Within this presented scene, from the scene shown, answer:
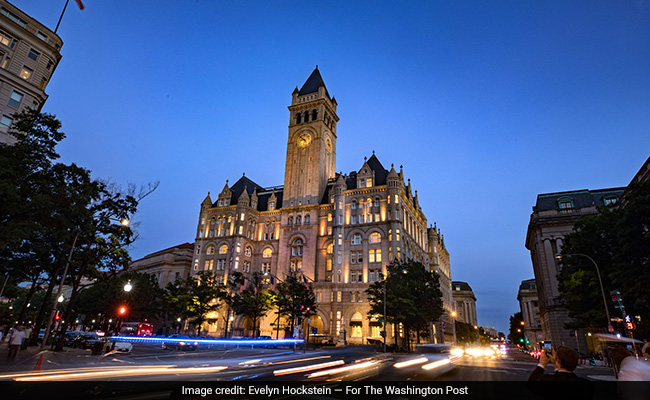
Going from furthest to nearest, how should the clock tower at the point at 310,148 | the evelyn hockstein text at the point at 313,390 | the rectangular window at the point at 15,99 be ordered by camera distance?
the clock tower at the point at 310,148 < the rectangular window at the point at 15,99 < the evelyn hockstein text at the point at 313,390

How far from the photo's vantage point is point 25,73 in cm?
4356

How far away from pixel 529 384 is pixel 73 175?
33.9 meters

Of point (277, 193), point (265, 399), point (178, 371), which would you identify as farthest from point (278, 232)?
point (265, 399)

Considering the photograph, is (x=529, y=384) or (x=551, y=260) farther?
(x=551, y=260)

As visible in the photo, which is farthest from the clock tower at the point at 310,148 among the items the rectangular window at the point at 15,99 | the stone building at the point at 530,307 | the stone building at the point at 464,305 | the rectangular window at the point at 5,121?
the stone building at the point at 464,305

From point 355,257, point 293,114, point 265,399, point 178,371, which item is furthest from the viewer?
point 293,114

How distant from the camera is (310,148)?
8425cm

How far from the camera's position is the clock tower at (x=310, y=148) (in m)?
81.2

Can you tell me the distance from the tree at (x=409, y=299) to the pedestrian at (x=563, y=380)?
1785 inches

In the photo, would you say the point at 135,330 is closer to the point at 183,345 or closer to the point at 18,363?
the point at 183,345

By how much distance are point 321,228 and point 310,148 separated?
1985cm

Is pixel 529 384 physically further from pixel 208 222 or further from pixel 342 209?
pixel 208 222

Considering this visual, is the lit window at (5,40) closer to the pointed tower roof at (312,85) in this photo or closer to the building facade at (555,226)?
the pointed tower roof at (312,85)

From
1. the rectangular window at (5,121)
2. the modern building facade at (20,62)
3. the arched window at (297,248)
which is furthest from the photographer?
the arched window at (297,248)
